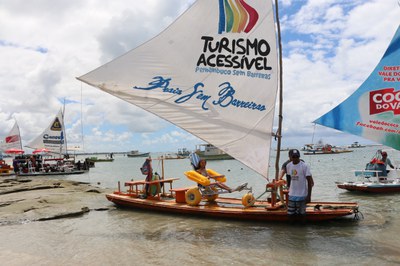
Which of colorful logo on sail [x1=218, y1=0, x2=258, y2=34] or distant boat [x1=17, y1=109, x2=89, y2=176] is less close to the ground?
colorful logo on sail [x1=218, y1=0, x2=258, y2=34]

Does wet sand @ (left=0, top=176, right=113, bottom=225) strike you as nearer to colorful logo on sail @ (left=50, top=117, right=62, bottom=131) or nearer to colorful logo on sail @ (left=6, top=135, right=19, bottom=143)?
colorful logo on sail @ (left=50, top=117, right=62, bottom=131)

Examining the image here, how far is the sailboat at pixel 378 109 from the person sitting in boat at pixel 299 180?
6659mm

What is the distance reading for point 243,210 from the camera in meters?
9.48

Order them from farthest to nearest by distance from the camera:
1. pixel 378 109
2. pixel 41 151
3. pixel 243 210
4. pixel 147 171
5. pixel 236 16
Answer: pixel 41 151, pixel 378 109, pixel 147 171, pixel 243 210, pixel 236 16

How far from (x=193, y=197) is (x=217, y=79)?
12.2 ft

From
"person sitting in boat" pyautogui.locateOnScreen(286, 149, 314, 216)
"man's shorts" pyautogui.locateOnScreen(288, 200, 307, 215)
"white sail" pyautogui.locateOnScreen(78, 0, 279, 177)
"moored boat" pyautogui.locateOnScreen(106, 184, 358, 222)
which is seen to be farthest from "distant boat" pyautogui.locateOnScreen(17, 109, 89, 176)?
"person sitting in boat" pyautogui.locateOnScreen(286, 149, 314, 216)

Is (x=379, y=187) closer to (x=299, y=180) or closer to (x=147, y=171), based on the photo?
(x=299, y=180)

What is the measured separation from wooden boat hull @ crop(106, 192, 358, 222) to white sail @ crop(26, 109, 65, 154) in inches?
1217

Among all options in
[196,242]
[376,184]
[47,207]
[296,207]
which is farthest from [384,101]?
[47,207]

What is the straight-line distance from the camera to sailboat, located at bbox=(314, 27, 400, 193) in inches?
507

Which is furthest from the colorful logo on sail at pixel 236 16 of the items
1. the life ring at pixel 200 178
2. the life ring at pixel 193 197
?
the life ring at pixel 193 197

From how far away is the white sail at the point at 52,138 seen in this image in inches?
1551

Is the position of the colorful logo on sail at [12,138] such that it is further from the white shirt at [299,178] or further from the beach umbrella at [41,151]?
the white shirt at [299,178]

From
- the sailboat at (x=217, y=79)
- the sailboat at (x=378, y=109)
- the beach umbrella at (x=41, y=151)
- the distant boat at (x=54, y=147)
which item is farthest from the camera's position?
the beach umbrella at (x=41, y=151)
